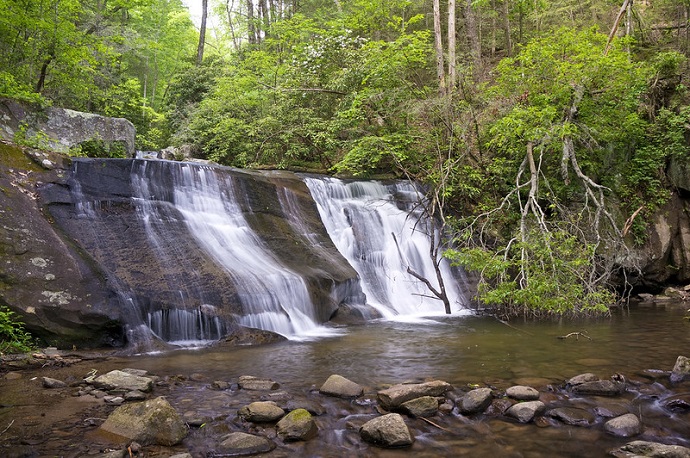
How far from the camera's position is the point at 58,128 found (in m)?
11.5

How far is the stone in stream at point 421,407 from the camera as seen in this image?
14.5 ft

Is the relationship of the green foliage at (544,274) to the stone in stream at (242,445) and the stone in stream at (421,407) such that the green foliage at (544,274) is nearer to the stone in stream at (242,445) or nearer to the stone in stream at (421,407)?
the stone in stream at (421,407)

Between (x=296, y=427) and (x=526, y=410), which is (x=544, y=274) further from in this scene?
(x=296, y=427)

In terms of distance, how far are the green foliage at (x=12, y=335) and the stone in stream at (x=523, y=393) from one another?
5.85 metres

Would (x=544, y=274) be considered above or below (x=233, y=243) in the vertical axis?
below

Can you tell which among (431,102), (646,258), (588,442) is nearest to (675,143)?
(646,258)

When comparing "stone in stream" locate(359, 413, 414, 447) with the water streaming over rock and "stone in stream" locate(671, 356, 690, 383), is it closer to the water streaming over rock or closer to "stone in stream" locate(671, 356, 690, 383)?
"stone in stream" locate(671, 356, 690, 383)

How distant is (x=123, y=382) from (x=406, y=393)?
2907mm

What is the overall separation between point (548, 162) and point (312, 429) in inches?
463

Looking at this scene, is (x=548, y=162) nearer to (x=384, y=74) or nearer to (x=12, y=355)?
(x=384, y=74)

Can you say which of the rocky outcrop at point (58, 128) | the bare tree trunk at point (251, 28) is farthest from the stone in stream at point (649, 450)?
the bare tree trunk at point (251, 28)

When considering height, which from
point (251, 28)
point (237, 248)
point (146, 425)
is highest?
point (251, 28)

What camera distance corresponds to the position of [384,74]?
14.5 metres

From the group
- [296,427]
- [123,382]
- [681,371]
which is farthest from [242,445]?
[681,371]
